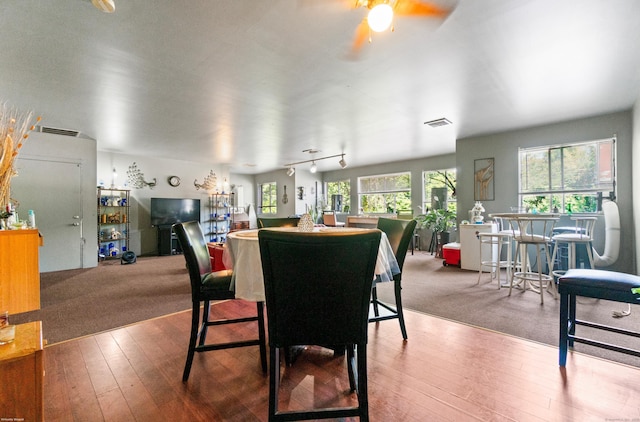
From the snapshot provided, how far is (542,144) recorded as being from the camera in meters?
4.65

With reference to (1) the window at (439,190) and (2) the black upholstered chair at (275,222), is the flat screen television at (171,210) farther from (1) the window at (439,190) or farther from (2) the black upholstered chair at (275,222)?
(1) the window at (439,190)

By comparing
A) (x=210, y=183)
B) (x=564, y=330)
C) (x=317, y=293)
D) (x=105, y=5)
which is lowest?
(x=564, y=330)

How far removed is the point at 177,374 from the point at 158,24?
2.47 metres

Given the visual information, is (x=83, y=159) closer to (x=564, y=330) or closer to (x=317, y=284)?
(x=317, y=284)

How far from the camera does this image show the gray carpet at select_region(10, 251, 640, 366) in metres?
2.49

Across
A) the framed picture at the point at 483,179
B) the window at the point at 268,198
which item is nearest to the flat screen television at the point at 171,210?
the window at the point at 268,198

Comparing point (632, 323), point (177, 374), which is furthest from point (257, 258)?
point (632, 323)

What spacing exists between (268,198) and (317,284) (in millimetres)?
9781

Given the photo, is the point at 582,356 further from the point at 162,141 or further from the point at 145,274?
the point at 162,141

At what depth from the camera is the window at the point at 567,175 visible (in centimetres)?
422

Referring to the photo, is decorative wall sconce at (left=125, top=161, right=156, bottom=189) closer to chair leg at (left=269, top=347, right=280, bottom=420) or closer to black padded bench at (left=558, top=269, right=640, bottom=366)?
chair leg at (left=269, top=347, right=280, bottom=420)

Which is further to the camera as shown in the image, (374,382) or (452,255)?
(452,255)

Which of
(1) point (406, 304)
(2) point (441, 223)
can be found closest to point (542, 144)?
(2) point (441, 223)

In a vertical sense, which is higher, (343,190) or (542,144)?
(542,144)
